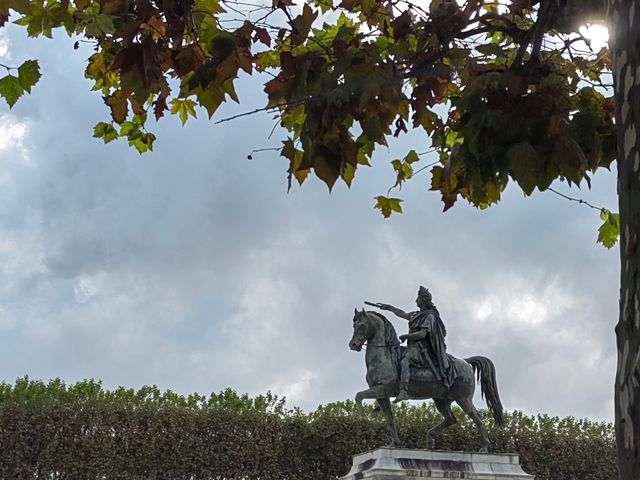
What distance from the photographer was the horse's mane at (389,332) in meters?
17.4

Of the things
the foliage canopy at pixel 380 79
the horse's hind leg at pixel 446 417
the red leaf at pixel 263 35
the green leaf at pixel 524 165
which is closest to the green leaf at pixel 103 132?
the foliage canopy at pixel 380 79

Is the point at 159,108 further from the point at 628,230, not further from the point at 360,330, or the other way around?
the point at 360,330

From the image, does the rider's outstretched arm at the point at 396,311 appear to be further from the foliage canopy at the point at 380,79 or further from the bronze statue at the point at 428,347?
the foliage canopy at the point at 380,79

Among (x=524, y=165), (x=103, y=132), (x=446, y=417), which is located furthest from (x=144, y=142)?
(x=446, y=417)

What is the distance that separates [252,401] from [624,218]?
21364 mm

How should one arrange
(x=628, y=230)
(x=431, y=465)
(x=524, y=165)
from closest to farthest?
(x=628, y=230) < (x=524, y=165) < (x=431, y=465)

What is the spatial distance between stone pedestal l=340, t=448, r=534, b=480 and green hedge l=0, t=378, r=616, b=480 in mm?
5021

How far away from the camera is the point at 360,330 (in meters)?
17.1

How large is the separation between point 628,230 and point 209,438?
20.0 m

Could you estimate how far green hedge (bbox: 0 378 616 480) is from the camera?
21141mm

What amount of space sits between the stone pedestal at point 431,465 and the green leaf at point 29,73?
42.2 feet

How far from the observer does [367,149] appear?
659cm

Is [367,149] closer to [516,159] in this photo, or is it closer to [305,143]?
[305,143]

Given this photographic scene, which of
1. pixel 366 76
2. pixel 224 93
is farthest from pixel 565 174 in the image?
pixel 224 93
